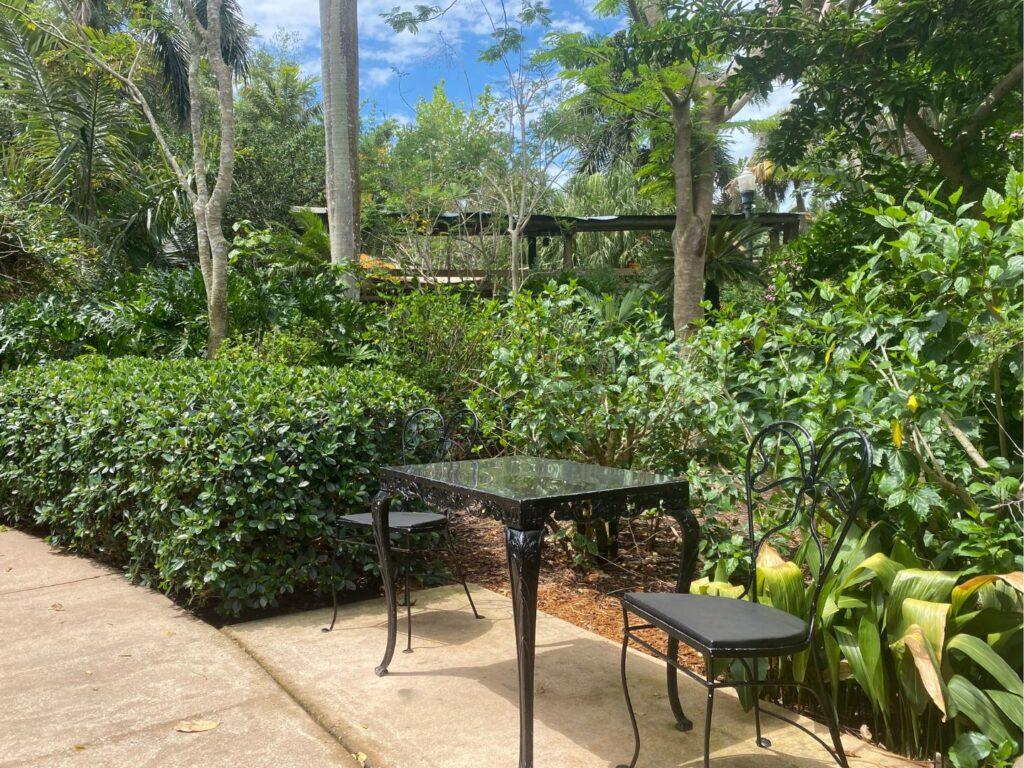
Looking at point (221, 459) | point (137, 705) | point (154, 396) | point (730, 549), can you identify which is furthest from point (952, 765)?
point (154, 396)

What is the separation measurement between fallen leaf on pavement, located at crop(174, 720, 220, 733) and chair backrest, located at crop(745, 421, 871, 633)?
197 centimetres

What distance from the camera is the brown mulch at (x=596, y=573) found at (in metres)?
4.03

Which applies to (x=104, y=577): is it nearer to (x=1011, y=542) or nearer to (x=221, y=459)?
(x=221, y=459)

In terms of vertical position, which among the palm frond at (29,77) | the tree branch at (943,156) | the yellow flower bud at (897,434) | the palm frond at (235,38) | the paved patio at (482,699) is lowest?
the paved patio at (482,699)

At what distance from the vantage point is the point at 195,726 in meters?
2.82

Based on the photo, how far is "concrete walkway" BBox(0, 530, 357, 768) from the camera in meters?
2.64

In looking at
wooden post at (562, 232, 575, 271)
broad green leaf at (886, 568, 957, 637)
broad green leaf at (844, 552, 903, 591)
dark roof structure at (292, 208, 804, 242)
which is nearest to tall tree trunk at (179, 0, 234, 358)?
broad green leaf at (844, 552, 903, 591)

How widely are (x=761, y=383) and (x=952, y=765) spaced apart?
5.51 feet

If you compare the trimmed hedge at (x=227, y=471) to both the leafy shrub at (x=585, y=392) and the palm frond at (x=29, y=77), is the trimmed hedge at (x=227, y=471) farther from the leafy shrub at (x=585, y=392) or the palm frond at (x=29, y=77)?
the palm frond at (x=29, y=77)

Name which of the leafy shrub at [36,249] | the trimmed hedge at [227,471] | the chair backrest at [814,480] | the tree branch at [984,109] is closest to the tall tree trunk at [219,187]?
the trimmed hedge at [227,471]

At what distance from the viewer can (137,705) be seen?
9.87 feet

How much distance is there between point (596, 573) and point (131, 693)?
2.50 m

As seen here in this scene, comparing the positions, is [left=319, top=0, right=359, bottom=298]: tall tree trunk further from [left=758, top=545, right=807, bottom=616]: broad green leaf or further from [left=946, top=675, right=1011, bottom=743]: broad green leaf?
[left=946, top=675, right=1011, bottom=743]: broad green leaf

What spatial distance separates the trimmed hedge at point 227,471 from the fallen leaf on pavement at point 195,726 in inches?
39.3
